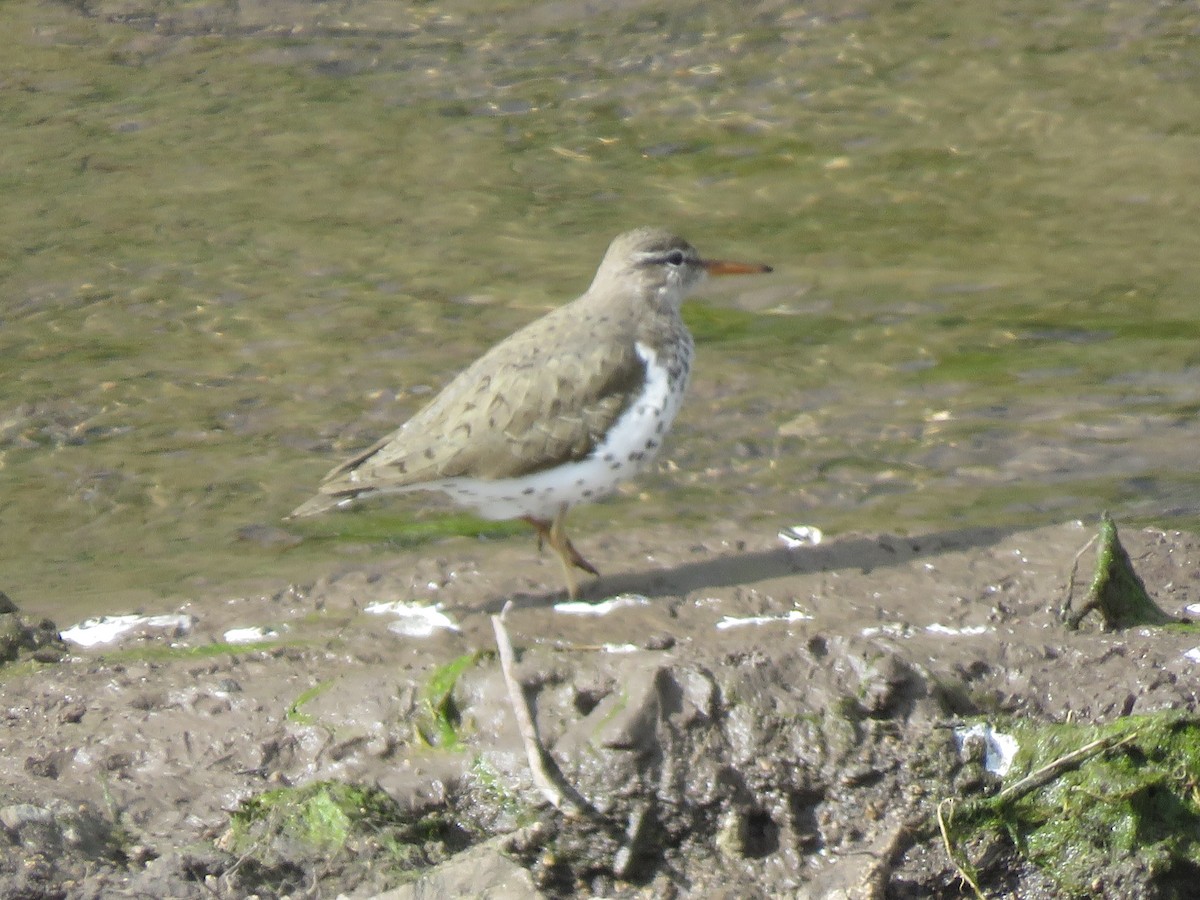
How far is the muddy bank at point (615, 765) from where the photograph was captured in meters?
4.48

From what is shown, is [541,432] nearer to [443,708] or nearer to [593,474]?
[593,474]

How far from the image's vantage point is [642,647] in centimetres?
529

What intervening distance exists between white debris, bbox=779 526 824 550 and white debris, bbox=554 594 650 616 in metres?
0.79

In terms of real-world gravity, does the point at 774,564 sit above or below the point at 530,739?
below

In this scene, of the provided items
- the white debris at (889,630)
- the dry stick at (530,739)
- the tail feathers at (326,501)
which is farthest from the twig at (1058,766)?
the tail feathers at (326,501)

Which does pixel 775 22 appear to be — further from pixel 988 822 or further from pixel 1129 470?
pixel 988 822

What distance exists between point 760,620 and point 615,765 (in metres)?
1.28

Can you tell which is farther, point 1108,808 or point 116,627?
point 116,627

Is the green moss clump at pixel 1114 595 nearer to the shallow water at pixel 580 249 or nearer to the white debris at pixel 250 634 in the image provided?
the shallow water at pixel 580 249

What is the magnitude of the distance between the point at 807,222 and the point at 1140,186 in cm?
211

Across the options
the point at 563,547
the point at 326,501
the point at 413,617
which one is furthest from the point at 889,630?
the point at 326,501

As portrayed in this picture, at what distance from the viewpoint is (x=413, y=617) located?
233 inches

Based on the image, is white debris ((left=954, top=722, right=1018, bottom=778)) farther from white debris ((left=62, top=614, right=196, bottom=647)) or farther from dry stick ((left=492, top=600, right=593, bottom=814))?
white debris ((left=62, top=614, right=196, bottom=647))

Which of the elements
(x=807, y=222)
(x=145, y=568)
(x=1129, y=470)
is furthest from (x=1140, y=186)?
(x=145, y=568)
